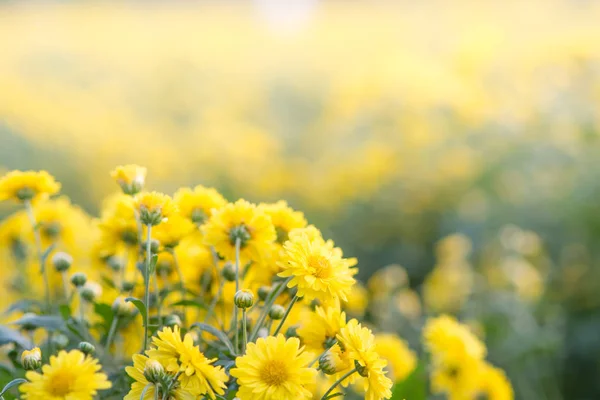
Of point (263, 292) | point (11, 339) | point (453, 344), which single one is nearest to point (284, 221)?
point (263, 292)

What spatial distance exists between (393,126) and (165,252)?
3249 mm

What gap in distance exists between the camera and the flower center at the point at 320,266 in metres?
0.99

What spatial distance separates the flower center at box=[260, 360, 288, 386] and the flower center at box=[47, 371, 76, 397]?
249 millimetres

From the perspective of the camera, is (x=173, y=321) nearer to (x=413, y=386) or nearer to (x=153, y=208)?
(x=153, y=208)

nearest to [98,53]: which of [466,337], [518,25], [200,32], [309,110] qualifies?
[200,32]

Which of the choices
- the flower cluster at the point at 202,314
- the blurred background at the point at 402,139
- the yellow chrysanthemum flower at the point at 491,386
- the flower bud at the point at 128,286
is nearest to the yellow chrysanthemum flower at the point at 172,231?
the flower cluster at the point at 202,314

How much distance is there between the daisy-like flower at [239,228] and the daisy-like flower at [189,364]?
0.70 ft

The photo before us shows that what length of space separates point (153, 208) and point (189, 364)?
0.85ft

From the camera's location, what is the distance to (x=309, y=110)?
6387mm

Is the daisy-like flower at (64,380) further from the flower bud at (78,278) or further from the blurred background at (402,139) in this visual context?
the blurred background at (402,139)

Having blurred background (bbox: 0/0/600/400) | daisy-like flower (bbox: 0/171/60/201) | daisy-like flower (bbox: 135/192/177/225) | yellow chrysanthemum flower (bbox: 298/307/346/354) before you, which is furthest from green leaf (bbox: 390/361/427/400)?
blurred background (bbox: 0/0/600/400)

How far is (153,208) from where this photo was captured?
1.07 metres

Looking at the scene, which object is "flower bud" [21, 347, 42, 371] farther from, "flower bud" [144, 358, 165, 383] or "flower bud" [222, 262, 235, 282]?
"flower bud" [222, 262, 235, 282]

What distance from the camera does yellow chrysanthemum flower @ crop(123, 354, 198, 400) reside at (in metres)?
0.93
